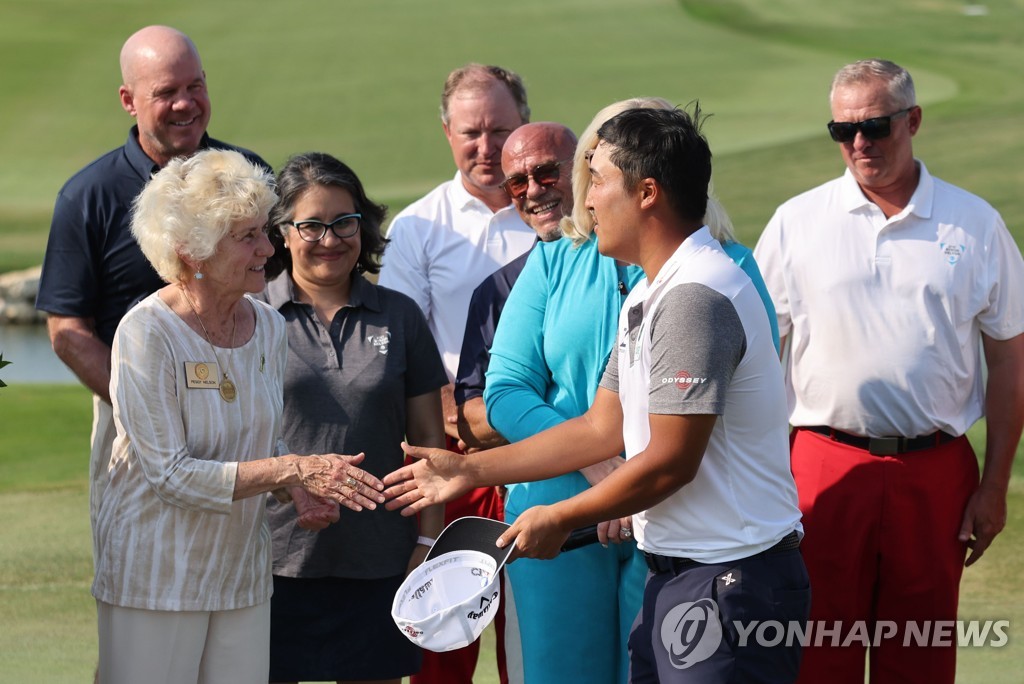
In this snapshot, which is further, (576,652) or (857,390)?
(857,390)

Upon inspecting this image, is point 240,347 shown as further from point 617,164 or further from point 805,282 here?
point 805,282

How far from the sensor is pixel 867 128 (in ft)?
14.3

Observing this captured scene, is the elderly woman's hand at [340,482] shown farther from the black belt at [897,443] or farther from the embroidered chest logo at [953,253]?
the embroidered chest logo at [953,253]

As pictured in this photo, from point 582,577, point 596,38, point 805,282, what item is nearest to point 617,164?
point 582,577

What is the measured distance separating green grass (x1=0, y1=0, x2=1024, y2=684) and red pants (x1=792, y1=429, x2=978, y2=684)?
460 cm

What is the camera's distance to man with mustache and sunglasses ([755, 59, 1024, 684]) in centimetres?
429

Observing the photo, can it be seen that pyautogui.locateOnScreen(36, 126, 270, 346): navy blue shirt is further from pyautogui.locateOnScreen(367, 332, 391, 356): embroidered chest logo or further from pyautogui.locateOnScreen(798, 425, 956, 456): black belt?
pyautogui.locateOnScreen(798, 425, 956, 456): black belt

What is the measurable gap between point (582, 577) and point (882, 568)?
136 centimetres

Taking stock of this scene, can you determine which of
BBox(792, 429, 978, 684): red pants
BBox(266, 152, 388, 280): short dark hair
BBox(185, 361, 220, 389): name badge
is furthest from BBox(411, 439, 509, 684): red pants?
BBox(185, 361, 220, 389): name badge

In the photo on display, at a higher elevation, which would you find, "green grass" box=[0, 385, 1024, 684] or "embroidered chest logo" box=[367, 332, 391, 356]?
"embroidered chest logo" box=[367, 332, 391, 356]

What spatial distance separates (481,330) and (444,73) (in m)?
17.5

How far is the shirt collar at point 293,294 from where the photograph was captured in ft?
13.3

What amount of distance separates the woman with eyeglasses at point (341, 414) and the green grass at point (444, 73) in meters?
5.04

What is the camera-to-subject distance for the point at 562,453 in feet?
10.9
